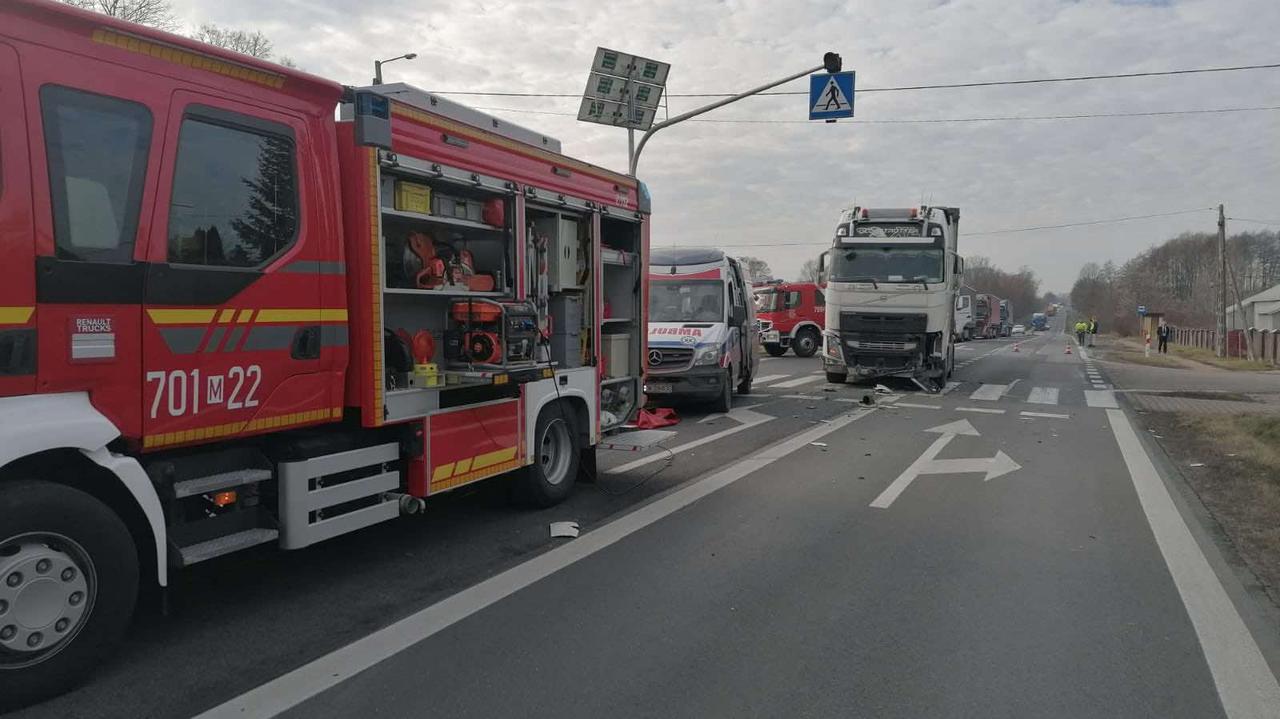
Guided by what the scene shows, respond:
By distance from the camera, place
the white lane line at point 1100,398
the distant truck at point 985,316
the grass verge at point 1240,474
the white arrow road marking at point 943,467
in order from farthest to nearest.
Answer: the distant truck at point 985,316, the white lane line at point 1100,398, the white arrow road marking at point 943,467, the grass verge at point 1240,474

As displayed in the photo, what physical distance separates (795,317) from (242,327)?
2720 cm

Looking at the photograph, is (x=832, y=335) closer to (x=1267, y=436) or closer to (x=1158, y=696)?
(x=1267, y=436)

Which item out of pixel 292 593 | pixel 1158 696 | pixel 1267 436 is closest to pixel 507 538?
pixel 292 593

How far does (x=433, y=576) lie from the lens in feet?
17.0

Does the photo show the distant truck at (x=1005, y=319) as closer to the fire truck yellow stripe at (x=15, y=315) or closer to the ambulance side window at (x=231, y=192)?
the ambulance side window at (x=231, y=192)

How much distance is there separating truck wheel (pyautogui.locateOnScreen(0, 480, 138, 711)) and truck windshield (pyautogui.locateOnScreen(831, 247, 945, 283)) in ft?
51.1

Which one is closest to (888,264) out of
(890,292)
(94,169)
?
(890,292)

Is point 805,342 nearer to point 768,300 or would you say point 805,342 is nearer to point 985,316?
point 768,300

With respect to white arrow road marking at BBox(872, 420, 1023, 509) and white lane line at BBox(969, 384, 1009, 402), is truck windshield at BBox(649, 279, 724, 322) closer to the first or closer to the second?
white arrow road marking at BBox(872, 420, 1023, 509)

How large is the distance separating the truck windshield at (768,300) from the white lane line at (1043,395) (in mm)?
11981

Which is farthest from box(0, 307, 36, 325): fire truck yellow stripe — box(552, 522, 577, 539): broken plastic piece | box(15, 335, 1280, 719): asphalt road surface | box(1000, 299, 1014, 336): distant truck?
box(1000, 299, 1014, 336): distant truck

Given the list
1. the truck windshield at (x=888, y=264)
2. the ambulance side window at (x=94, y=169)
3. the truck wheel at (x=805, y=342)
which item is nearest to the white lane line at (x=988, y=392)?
the truck windshield at (x=888, y=264)

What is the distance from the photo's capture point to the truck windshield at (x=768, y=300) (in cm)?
3030

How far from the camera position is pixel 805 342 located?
2994cm
